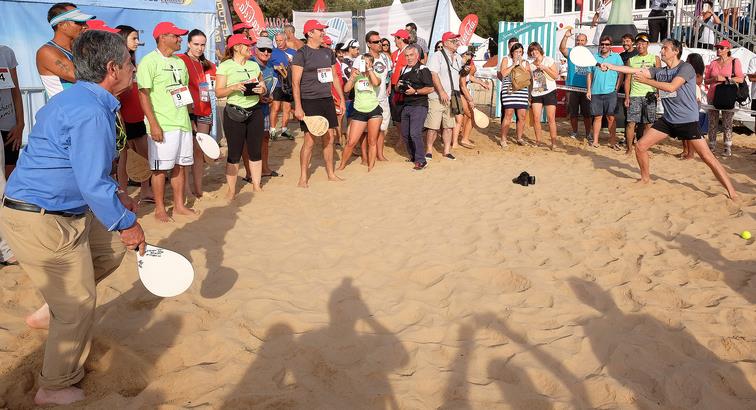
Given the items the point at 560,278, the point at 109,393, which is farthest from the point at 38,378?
the point at 560,278

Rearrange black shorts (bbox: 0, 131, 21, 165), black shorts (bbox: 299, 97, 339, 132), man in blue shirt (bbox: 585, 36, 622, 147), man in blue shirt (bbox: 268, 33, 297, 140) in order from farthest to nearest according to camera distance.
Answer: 1. man in blue shirt (bbox: 268, 33, 297, 140)
2. man in blue shirt (bbox: 585, 36, 622, 147)
3. black shorts (bbox: 299, 97, 339, 132)
4. black shorts (bbox: 0, 131, 21, 165)

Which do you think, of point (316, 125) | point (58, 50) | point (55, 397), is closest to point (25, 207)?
point (55, 397)

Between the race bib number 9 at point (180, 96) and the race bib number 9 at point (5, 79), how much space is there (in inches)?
51.8

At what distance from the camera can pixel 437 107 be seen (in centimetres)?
887

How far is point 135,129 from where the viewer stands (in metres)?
5.82

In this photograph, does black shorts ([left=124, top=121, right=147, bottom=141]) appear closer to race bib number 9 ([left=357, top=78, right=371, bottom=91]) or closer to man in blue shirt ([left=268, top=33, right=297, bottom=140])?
race bib number 9 ([left=357, top=78, right=371, bottom=91])

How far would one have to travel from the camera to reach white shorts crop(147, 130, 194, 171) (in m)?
5.47

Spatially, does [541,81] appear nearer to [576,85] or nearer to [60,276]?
[576,85]

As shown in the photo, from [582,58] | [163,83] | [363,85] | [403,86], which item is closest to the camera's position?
[163,83]

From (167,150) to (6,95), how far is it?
1359mm

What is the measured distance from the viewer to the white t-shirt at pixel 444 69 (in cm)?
877

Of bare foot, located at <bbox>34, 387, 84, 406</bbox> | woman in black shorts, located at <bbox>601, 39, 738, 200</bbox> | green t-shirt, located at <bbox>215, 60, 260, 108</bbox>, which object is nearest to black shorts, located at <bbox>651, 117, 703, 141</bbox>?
woman in black shorts, located at <bbox>601, 39, 738, 200</bbox>

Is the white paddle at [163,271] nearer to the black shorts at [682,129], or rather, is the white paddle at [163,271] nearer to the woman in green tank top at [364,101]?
the woman in green tank top at [364,101]

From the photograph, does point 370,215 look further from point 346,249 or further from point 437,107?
point 437,107
